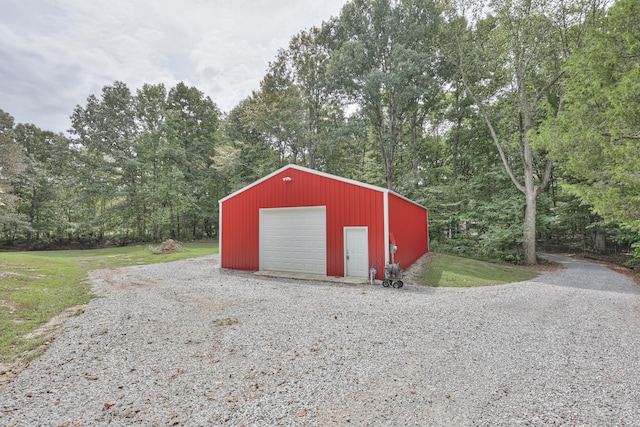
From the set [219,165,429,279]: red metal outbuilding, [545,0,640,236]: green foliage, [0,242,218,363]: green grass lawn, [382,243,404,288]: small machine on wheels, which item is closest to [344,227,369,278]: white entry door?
[219,165,429,279]: red metal outbuilding

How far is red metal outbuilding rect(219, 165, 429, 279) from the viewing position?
8.71m

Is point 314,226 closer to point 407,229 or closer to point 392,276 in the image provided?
point 392,276

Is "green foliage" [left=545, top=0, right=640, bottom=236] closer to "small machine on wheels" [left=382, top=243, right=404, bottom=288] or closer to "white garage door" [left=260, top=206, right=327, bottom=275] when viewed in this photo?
"small machine on wheels" [left=382, top=243, right=404, bottom=288]

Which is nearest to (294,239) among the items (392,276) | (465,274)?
(392,276)

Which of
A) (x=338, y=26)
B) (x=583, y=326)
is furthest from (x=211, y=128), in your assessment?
(x=583, y=326)

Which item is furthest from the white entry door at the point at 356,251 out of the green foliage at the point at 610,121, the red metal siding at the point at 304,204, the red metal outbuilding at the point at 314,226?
the green foliage at the point at 610,121

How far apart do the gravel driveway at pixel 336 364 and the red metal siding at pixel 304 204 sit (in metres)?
2.61

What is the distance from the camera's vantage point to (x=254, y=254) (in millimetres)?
10680

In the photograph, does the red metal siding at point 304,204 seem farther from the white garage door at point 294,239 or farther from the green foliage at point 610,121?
the green foliage at point 610,121

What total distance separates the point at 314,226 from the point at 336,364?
6.32m

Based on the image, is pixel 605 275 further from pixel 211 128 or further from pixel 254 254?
pixel 211 128

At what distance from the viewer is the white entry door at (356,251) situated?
879 centimetres

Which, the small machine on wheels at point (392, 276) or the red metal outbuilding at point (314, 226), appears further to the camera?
the red metal outbuilding at point (314, 226)

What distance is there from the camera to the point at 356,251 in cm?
897
